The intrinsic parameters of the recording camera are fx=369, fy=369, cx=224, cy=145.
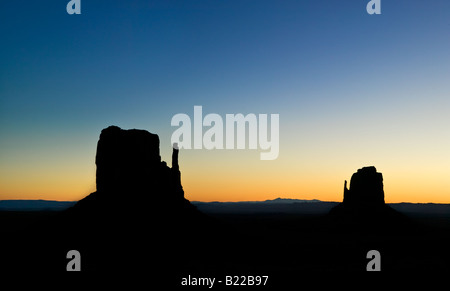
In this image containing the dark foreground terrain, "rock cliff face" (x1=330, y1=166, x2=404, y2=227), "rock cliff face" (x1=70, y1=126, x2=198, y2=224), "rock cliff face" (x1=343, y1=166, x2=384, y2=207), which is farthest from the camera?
"rock cliff face" (x1=343, y1=166, x2=384, y2=207)

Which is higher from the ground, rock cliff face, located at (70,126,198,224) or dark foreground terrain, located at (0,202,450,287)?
rock cliff face, located at (70,126,198,224)

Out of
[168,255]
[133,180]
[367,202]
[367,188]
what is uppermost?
Result: [133,180]

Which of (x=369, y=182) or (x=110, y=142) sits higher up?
(x=110, y=142)

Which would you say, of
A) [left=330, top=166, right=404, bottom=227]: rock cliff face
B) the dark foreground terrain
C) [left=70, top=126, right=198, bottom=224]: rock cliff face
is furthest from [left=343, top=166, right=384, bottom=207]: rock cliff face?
[left=70, top=126, right=198, bottom=224]: rock cliff face

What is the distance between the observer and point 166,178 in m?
62.4

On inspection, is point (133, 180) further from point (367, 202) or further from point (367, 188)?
point (367, 202)

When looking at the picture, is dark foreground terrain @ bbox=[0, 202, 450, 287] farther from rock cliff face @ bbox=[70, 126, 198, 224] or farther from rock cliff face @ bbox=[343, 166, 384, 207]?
rock cliff face @ bbox=[343, 166, 384, 207]

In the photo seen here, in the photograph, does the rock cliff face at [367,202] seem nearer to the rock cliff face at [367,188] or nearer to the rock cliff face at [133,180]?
the rock cliff face at [367,188]

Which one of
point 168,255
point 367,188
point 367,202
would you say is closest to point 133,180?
point 168,255
